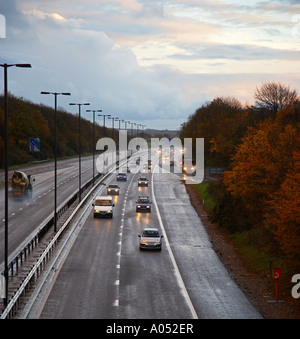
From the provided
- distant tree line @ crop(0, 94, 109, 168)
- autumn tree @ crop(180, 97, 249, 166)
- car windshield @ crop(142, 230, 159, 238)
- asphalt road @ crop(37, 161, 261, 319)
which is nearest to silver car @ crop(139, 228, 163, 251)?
car windshield @ crop(142, 230, 159, 238)

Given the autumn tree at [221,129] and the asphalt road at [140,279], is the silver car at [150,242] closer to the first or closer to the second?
the asphalt road at [140,279]

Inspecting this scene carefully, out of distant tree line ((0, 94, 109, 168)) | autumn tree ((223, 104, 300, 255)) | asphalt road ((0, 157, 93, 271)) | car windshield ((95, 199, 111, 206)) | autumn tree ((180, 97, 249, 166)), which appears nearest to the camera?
autumn tree ((223, 104, 300, 255))

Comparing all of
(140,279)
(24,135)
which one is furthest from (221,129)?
(24,135)

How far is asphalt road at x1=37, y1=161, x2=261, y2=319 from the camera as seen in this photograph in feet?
81.7

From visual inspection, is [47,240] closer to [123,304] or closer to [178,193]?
[123,304]

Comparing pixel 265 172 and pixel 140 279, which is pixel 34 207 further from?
pixel 140 279

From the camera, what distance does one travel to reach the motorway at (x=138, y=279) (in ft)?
81.6

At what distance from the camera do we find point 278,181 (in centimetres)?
4044

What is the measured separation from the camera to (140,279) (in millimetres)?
30875

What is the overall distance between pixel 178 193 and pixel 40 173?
34.2m

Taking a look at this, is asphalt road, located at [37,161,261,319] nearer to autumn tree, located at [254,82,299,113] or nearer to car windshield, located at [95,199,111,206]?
car windshield, located at [95,199,111,206]

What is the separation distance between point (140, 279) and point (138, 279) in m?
0.11
